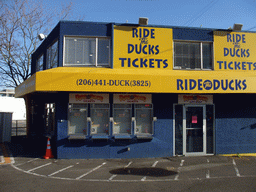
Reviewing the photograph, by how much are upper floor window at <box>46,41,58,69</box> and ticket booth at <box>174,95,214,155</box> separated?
20.1 ft

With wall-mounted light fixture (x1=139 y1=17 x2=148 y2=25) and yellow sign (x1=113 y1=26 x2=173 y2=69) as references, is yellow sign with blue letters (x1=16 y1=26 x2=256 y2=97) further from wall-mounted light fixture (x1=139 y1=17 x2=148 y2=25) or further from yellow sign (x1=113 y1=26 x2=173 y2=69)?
wall-mounted light fixture (x1=139 y1=17 x2=148 y2=25)

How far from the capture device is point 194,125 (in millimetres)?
12219

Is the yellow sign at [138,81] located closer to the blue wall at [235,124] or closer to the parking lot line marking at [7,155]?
the blue wall at [235,124]

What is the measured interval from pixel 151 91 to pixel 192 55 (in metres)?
3.10

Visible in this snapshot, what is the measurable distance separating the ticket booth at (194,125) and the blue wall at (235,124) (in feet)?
1.15

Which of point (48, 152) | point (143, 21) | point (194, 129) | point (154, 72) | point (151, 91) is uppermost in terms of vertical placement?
point (143, 21)

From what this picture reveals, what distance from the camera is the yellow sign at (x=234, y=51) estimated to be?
12406 millimetres

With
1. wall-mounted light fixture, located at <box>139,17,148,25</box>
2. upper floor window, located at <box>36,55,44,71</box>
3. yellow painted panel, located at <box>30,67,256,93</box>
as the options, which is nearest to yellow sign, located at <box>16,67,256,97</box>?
yellow painted panel, located at <box>30,67,256,93</box>

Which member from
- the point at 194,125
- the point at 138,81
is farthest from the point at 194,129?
the point at 138,81

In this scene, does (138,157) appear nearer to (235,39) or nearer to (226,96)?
(226,96)

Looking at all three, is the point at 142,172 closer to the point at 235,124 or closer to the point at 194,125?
the point at 194,125

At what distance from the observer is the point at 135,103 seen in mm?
11789

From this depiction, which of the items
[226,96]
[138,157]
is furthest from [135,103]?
[226,96]

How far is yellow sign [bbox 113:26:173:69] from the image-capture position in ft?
38.6
